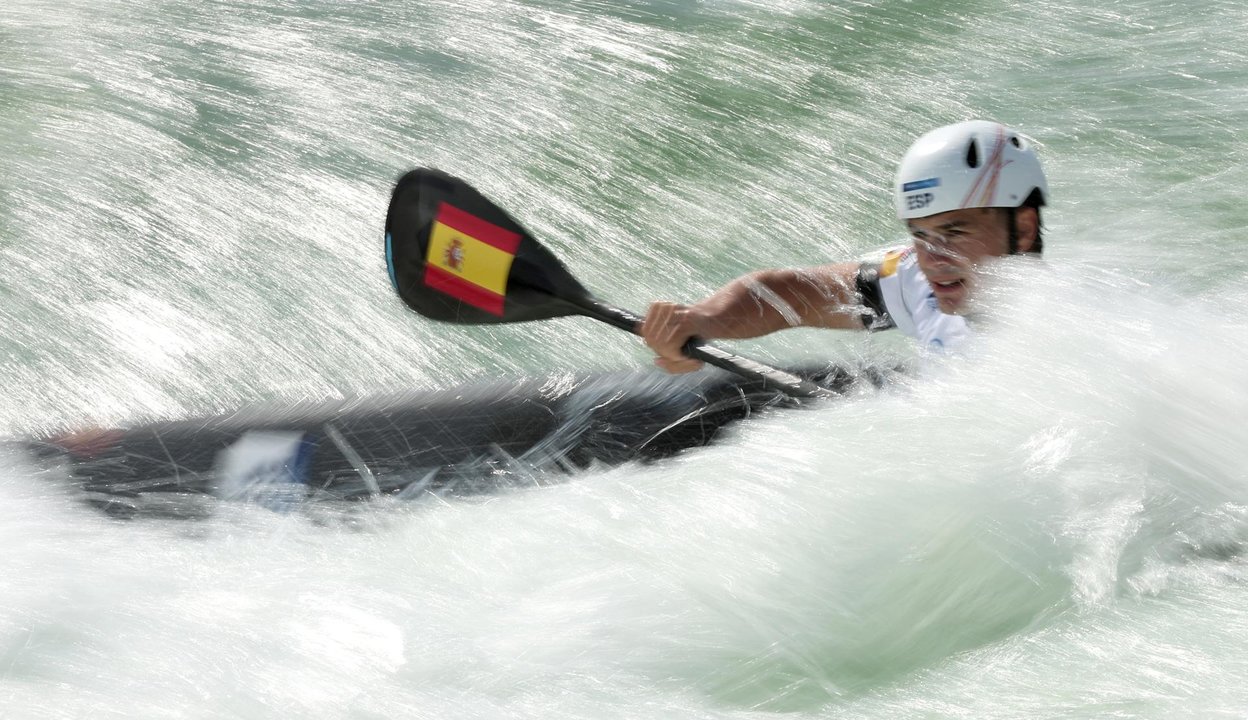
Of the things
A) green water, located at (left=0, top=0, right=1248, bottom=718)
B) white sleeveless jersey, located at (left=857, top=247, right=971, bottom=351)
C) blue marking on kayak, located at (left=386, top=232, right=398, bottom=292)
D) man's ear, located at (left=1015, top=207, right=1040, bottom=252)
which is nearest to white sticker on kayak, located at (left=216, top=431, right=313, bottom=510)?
green water, located at (left=0, top=0, right=1248, bottom=718)

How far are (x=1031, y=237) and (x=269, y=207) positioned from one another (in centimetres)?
288

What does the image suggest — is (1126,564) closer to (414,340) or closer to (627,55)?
(414,340)

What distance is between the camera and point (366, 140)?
480cm

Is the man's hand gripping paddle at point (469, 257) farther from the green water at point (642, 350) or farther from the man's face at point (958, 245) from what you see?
the man's face at point (958, 245)

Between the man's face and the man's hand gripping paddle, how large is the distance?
0.75 m

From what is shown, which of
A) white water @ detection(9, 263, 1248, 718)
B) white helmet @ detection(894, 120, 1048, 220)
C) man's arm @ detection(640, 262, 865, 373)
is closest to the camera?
white water @ detection(9, 263, 1248, 718)

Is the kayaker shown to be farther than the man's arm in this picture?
No

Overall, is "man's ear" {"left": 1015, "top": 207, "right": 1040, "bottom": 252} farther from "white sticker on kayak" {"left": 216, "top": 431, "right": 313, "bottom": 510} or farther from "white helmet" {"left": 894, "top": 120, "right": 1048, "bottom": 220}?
"white sticker on kayak" {"left": 216, "top": 431, "right": 313, "bottom": 510}

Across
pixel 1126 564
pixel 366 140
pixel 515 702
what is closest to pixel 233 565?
pixel 515 702

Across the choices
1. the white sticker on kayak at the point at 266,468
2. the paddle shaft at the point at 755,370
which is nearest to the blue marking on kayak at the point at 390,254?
the white sticker on kayak at the point at 266,468

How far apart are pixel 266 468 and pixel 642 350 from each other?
1.43 meters

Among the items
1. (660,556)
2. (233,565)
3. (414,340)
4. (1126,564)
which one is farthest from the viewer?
(414,340)

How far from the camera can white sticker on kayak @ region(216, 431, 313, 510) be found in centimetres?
244

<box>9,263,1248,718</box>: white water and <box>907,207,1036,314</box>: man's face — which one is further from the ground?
<box>907,207,1036,314</box>: man's face
